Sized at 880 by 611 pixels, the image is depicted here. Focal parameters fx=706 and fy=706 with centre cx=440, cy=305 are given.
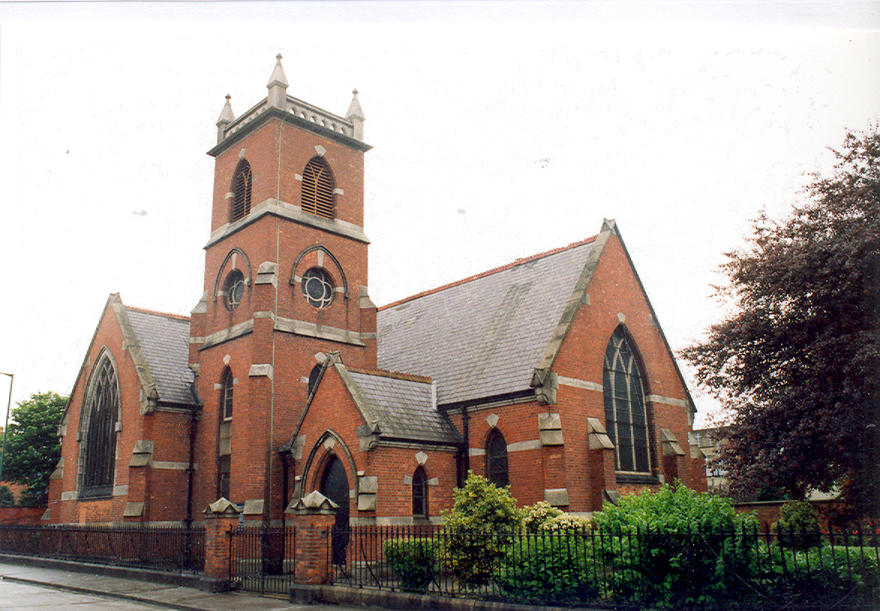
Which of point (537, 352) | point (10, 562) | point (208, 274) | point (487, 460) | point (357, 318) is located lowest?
point (10, 562)

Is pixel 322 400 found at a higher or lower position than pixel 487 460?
higher

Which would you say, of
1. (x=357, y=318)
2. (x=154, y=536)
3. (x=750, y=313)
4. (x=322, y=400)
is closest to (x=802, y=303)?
(x=750, y=313)

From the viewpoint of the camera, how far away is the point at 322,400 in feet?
70.5

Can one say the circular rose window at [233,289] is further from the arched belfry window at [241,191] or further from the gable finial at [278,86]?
the gable finial at [278,86]

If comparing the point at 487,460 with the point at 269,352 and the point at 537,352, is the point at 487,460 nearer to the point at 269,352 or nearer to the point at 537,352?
the point at 537,352

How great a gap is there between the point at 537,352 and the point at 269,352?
934 cm

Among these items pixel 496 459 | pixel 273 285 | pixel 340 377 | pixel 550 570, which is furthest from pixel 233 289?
pixel 550 570

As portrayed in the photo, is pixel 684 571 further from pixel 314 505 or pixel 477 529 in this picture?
pixel 314 505

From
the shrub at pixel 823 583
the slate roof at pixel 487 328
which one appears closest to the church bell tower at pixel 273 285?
the slate roof at pixel 487 328

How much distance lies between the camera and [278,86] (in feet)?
88.0

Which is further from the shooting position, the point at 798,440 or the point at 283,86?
the point at 283,86

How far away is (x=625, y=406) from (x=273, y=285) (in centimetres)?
1284

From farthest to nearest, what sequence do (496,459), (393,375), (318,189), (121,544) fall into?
(318,189) → (121,544) → (393,375) → (496,459)

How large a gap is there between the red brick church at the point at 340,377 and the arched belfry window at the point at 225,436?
0.07 metres
